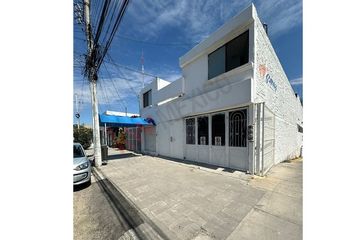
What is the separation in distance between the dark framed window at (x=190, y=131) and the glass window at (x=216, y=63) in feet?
9.03

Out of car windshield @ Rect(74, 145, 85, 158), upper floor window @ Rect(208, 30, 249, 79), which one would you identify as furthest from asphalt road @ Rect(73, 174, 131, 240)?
→ upper floor window @ Rect(208, 30, 249, 79)

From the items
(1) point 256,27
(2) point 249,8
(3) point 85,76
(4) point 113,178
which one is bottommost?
(4) point 113,178

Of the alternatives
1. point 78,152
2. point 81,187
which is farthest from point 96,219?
point 78,152

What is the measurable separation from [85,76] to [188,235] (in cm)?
947

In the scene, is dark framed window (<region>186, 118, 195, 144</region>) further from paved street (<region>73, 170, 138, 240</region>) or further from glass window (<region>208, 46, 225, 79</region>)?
paved street (<region>73, 170, 138, 240</region>)

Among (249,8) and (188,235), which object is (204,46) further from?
(188,235)

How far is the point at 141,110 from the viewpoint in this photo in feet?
49.5

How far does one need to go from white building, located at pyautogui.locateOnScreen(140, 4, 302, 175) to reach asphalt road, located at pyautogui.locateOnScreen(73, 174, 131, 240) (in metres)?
4.99

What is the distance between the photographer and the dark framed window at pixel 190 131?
8.74m

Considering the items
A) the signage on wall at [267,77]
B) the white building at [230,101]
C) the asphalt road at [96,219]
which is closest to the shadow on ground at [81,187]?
the asphalt road at [96,219]

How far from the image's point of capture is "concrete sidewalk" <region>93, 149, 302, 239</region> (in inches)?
107

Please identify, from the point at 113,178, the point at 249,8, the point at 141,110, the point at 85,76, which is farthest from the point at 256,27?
the point at 141,110

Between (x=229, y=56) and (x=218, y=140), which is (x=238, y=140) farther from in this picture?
(x=229, y=56)

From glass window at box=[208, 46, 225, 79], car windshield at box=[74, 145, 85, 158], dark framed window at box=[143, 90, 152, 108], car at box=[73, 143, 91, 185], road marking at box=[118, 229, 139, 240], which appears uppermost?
glass window at box=[208, 46, 225, 79]
